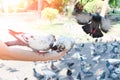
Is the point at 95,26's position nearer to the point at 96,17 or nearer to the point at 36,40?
the point at 96,17

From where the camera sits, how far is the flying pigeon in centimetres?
280

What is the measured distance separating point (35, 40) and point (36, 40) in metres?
0.02

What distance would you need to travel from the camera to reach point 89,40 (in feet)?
24.5

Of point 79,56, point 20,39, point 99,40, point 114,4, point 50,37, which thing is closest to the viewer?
point 20,39

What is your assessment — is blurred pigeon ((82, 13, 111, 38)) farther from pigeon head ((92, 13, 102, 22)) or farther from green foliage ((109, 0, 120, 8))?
green foliage ((109, 0, 120, 8))

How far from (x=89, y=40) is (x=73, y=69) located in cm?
198

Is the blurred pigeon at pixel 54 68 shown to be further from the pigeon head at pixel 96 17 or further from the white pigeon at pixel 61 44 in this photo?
the pigeon head at pixel 96 17

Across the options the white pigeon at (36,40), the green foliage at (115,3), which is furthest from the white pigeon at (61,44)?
the green foliage at (115,3)

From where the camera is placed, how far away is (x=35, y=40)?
2.85m

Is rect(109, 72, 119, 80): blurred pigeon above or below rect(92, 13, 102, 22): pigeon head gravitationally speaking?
below

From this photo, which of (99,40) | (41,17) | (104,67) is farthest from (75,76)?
(41,17)

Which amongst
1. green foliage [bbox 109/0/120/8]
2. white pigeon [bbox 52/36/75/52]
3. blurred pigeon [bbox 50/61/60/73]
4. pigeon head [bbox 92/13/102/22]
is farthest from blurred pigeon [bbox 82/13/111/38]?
green foliage [bbox 109/0/120/8]

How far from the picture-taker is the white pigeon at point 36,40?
280 centimetres

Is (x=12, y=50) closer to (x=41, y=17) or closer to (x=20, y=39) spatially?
(x=20, y=39)
